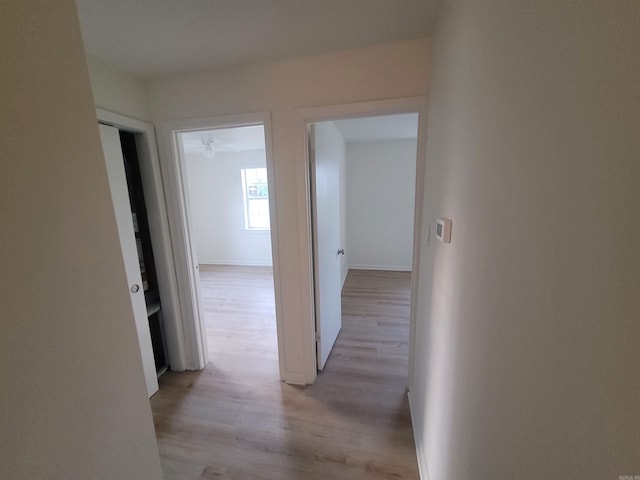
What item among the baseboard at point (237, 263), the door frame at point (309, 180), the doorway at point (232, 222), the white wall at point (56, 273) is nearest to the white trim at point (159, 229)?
the doorway at point (232, 222)

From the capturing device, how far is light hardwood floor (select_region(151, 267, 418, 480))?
4.90 ft

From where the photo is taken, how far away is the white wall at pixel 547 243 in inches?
12.6

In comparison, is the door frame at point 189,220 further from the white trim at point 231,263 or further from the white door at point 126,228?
the white trim at point 231,263

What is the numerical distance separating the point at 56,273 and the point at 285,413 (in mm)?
1788

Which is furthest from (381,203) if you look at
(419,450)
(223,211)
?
(419,450)

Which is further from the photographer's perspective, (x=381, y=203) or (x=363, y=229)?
(x=363, y=229)

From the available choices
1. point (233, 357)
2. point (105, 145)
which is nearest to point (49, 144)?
point (105, 145)

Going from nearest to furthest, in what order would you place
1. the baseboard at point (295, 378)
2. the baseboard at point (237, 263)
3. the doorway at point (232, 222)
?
the baseboard at point (295, 378) < the doorway at point (232, 222) < the baseboard at point (237, 263)

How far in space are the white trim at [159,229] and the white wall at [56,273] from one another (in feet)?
4.45

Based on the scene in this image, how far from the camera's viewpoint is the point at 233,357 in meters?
2.49

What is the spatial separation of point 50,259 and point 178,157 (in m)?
1.70

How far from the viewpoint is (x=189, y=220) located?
2.14m

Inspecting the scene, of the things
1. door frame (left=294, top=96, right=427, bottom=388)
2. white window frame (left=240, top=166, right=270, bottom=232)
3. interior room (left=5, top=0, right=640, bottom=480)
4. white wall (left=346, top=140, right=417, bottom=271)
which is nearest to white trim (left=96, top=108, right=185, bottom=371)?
interior room (left=5, top=0, right=640, bottom=480)

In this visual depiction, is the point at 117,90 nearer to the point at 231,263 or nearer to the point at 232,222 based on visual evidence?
the point at 232,222
